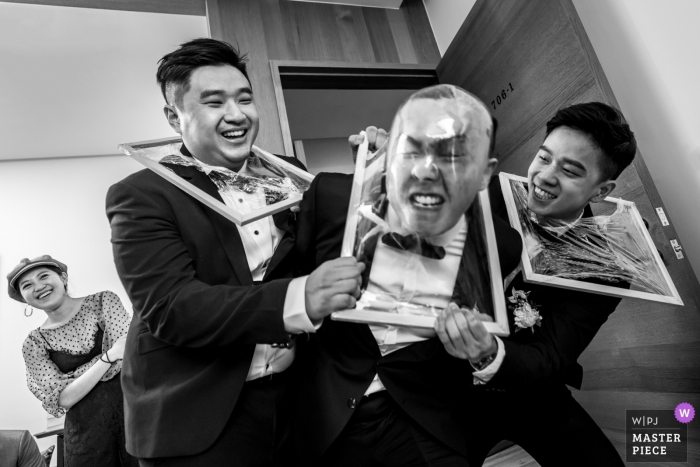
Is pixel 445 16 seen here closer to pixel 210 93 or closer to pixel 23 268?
pixel 210 93

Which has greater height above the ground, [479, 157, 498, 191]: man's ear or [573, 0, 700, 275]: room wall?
[573, 0, 700, 275]: room wall

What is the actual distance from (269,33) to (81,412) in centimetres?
192

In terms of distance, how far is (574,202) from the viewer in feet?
3.43

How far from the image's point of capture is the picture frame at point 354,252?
2.20 ft

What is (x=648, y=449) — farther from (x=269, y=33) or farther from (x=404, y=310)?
(x=269, y=33)

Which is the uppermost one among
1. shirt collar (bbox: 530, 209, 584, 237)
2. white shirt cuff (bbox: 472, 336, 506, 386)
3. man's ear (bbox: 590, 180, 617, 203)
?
man's ear (bbox: 590, 180, 617, 203)

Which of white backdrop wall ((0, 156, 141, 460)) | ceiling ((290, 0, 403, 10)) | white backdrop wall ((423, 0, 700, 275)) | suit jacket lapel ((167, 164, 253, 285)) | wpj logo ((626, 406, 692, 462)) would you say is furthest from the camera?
white backdrop wall ((0, 156, 141, 460))

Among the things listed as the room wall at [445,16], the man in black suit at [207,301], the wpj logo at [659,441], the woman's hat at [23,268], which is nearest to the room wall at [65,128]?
the woman's hat at [23,268]

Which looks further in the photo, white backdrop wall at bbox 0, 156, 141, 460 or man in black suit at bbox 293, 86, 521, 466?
white backdrop wall at bbox 0, 156, 141, 460

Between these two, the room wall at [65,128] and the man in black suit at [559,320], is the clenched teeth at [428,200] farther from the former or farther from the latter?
the room wall at [65,128]

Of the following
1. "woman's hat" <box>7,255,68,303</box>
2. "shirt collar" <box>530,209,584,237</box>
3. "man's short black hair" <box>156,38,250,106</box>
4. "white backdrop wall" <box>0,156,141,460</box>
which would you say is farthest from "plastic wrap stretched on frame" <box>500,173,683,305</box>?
"white backdrop wall" <box>0,156,141,460</box>

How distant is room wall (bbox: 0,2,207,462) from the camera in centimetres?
253

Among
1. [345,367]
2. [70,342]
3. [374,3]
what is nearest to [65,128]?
[70,342]

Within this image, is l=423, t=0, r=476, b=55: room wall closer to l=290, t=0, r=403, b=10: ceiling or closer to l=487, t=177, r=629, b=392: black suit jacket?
l=290, t=0, r=403, b=10: ceiling
